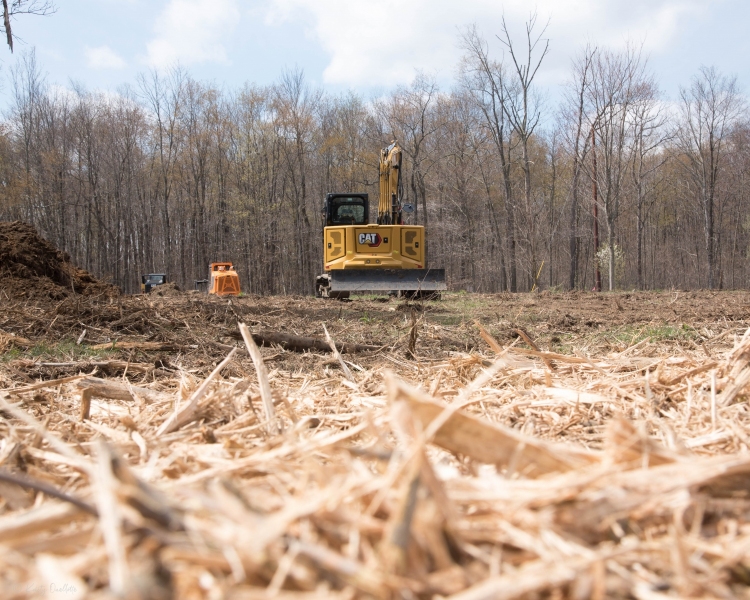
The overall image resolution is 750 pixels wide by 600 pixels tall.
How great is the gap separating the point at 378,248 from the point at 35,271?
9.60 m

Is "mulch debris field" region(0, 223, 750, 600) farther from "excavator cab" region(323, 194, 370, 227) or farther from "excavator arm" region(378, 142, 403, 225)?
"excavator arm" region(378, 142, 403, 225)

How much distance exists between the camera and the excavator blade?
14852 mm

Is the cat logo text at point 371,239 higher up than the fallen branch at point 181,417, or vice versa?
the cat logo text at point 371,239

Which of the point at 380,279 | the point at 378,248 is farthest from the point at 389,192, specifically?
the point at 380,279

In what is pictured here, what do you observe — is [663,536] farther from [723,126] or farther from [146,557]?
[723,126]

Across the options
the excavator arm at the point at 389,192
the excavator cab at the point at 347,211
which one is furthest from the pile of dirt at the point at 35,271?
the excavator arm at the point at 389,192

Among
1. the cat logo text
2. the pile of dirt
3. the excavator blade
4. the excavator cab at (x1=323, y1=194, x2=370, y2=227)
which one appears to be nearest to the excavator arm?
the excavator cab at (x1=323, y1=194, x2=370, y2=227)

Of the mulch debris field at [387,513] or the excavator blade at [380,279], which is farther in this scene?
the excavator blade at [380,279]

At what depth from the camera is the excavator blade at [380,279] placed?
14852 mm

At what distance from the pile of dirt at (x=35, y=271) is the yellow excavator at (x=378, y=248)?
6.38 meters

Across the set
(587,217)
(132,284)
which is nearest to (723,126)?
(587,217)

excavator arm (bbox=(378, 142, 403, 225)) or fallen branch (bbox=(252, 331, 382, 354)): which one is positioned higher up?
excavator arm (bbox=(378, 142, 403, 225))

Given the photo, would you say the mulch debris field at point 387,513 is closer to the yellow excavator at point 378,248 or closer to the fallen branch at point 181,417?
the fallen branch at point 181,417

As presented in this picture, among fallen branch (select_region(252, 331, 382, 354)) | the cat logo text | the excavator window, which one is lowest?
fallen branch (select_region(252, 331, 382, 354))
